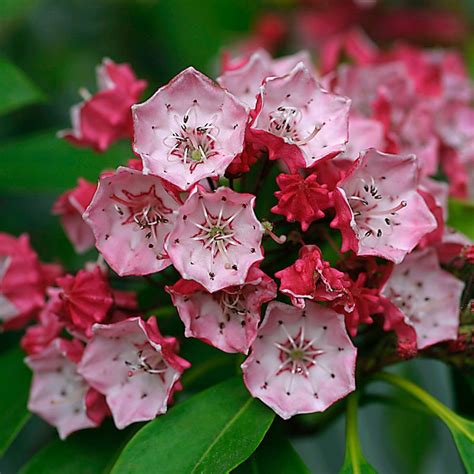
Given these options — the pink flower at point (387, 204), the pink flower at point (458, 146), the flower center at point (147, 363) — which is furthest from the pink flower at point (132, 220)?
the pink flower at point (458, 146)

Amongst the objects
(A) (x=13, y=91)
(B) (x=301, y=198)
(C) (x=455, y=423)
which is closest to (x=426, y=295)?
(C) (x=455, y=423)

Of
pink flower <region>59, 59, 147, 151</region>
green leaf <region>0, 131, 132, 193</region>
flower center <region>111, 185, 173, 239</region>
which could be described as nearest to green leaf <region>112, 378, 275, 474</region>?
flower center <region>111, 185, 173, 239</region>

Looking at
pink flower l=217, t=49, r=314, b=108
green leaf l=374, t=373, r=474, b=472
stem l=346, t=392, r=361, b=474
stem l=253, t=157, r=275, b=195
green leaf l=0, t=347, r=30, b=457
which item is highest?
pink flower l=217, t=49, r=314, b=108

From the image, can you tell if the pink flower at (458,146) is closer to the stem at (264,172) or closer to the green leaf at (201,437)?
the stem at (264,172)

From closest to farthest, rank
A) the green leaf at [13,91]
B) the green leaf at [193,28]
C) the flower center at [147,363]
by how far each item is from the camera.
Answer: the flower center at [147,363] → the green leaf at [13,91] → the green leaf at [193,28]

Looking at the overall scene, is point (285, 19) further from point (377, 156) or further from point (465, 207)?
point (377, 156)

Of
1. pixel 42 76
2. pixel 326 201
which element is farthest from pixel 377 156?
pixel 42 76

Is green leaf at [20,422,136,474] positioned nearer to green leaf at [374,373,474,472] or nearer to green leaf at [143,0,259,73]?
green leaf at [374,373,474,472]
